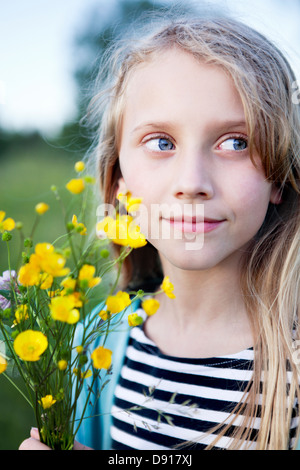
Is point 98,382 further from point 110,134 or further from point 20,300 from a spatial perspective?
point 110,134

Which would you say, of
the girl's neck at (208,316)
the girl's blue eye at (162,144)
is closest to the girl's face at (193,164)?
the girl's blue eye at (162,144)

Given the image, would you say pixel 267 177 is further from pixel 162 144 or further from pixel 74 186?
pixel 74 186

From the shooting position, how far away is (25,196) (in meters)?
4.16

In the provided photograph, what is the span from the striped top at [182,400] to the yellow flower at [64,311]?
45 centimetres

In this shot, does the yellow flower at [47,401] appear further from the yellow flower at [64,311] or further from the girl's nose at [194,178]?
the girl's nose at [194,178]

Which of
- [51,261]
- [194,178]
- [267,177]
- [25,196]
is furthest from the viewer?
[25,196]

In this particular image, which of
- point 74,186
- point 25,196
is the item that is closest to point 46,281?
point 74,186

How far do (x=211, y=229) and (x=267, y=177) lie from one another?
173mm

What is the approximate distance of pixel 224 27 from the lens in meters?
1.04

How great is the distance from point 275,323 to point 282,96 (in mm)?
499

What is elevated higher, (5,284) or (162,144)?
(162,144)
